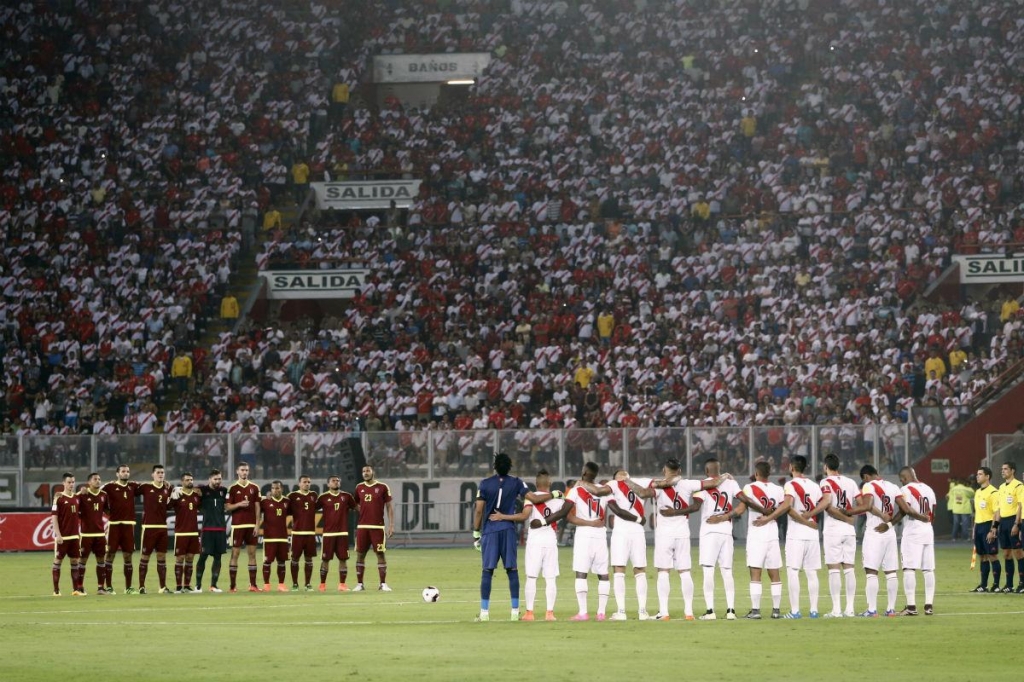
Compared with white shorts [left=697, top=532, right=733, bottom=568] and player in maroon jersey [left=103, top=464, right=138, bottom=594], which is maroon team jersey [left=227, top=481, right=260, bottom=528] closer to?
player in maroon jersey [left=103, top=464, right=138, bottom=594]

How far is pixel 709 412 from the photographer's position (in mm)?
45656

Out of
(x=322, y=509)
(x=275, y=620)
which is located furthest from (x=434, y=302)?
(x=275, y=620)

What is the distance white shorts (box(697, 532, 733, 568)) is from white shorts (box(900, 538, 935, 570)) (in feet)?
8.08

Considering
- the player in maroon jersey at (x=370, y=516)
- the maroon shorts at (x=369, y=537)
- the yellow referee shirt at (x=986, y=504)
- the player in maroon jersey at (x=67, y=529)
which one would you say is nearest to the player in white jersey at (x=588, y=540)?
the player in maroon jersey at (x=370, y=516)

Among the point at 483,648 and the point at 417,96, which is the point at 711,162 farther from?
the point at 483,648

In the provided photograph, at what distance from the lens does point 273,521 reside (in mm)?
29938

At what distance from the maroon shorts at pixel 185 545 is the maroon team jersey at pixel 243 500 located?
94 cm

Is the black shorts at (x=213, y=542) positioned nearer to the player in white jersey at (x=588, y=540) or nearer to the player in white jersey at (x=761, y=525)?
the player in white jersey at (x=588, y=540)

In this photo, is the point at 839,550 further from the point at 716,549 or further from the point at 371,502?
the point at 371,502

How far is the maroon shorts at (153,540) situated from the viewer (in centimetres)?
2916

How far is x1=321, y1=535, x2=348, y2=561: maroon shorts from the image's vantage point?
29.4 metres

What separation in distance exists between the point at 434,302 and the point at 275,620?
28861 millimetres

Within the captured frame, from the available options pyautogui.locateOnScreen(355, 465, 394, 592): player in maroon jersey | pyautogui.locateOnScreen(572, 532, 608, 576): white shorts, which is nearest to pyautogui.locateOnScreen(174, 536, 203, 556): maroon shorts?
pyautogui.locateOnScreen(355, 465, 394, 592): player in maroon jersey

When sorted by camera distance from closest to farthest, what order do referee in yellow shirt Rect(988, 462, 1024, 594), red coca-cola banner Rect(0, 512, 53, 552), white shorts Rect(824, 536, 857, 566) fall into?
white shorts Rect(824, 536, 857, 566) → referee in yellow shirt Rect(988, 462, 1024, 594) → red coca-cola banner Rect(0, 512, 53, 552)
